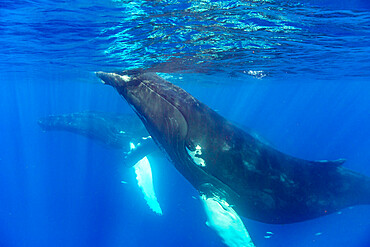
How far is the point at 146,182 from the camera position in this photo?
1273cm

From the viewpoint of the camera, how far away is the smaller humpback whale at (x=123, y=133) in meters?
12.7

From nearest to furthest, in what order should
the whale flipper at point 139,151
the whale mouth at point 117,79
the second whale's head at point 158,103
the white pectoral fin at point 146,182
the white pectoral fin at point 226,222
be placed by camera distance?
the second whale's head at point 158,103 < the white pectoral fin at point 226,222 < the whale mouth at point 117,79 < the white pectoral fin at point 146,182 < the whale flipper at point 139,151

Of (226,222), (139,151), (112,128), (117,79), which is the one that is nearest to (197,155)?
(226,222)

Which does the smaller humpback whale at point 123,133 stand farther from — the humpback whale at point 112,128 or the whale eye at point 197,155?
the whale eye at point 197,155

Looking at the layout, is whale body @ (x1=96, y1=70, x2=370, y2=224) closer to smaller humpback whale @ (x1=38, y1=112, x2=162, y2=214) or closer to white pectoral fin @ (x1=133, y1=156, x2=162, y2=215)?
white pectoral fin @ (x1=133, y1=156, x2=162, y2=215)

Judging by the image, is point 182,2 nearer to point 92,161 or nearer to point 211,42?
point 211,42

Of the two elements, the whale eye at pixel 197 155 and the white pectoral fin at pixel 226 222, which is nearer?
the whale eye at pixel 197 155

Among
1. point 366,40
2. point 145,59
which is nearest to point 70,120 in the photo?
point 145,59

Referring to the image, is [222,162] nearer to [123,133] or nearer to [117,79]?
[117,79]

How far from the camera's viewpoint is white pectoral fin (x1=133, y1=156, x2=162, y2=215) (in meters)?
12.2

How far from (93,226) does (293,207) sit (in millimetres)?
14619

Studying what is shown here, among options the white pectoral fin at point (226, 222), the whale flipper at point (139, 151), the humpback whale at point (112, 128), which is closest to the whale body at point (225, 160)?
the white pectoral fin at point (226, 222)

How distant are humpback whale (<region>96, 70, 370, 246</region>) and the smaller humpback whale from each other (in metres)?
7.64

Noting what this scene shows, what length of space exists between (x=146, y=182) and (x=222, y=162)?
892 cm
